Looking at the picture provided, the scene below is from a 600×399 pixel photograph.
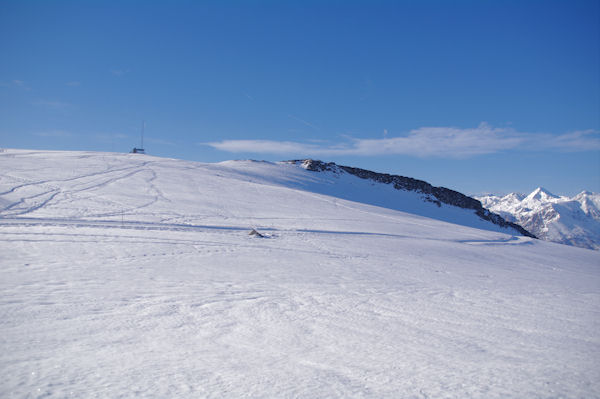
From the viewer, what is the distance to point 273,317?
5.02 meters

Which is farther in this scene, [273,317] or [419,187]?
[419,187]

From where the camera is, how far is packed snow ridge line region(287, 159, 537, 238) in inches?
1960

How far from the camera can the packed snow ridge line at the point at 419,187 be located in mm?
49781

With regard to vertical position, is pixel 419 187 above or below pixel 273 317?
above

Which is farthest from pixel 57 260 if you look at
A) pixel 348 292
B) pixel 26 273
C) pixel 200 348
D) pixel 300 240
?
pixel 300 240

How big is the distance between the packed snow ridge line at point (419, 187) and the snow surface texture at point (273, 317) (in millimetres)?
38713

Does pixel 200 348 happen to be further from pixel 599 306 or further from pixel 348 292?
pixel 599 306

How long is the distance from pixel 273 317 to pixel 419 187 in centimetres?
5247

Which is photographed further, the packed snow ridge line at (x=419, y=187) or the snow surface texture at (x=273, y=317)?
the packed snow ridge line at (x=419, y=187)

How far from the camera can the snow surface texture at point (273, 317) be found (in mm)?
3238

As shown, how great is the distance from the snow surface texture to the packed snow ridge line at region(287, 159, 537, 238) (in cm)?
3871

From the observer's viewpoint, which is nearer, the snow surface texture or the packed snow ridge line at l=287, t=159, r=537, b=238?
the snow surface texture

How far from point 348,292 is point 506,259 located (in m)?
9.90

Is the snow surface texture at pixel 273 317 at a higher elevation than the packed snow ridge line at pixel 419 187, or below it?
below
